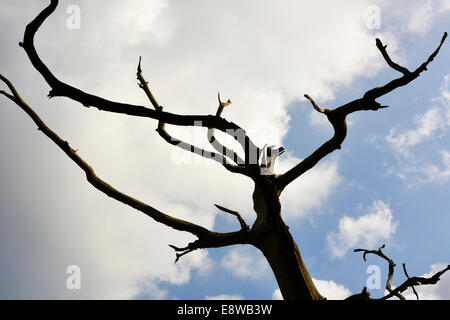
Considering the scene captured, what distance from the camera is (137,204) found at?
4719mm

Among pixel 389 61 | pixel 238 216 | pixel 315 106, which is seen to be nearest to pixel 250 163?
pixel 238 216

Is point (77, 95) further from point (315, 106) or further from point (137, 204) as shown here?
point (315, 106)

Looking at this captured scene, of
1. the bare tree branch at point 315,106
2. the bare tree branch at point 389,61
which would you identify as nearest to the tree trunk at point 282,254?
the bare tree branch at point 315,106

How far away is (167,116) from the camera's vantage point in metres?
3.73

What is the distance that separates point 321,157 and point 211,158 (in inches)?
64.6

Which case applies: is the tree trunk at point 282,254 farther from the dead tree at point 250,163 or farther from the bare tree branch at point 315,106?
the bare tree branch at point 315,106

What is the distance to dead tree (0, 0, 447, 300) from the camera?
3.65 m

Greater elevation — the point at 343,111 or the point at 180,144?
the point at 180,144

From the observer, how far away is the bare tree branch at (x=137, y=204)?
14.9 ft

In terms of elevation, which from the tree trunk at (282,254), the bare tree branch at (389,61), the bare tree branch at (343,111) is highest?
the bare tree branch at (389,61)

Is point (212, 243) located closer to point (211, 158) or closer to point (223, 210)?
point (223, 210)

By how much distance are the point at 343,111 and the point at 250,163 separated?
134cm

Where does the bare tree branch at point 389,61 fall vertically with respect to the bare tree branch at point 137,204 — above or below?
above

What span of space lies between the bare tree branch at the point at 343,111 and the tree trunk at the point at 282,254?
1.73 feet
